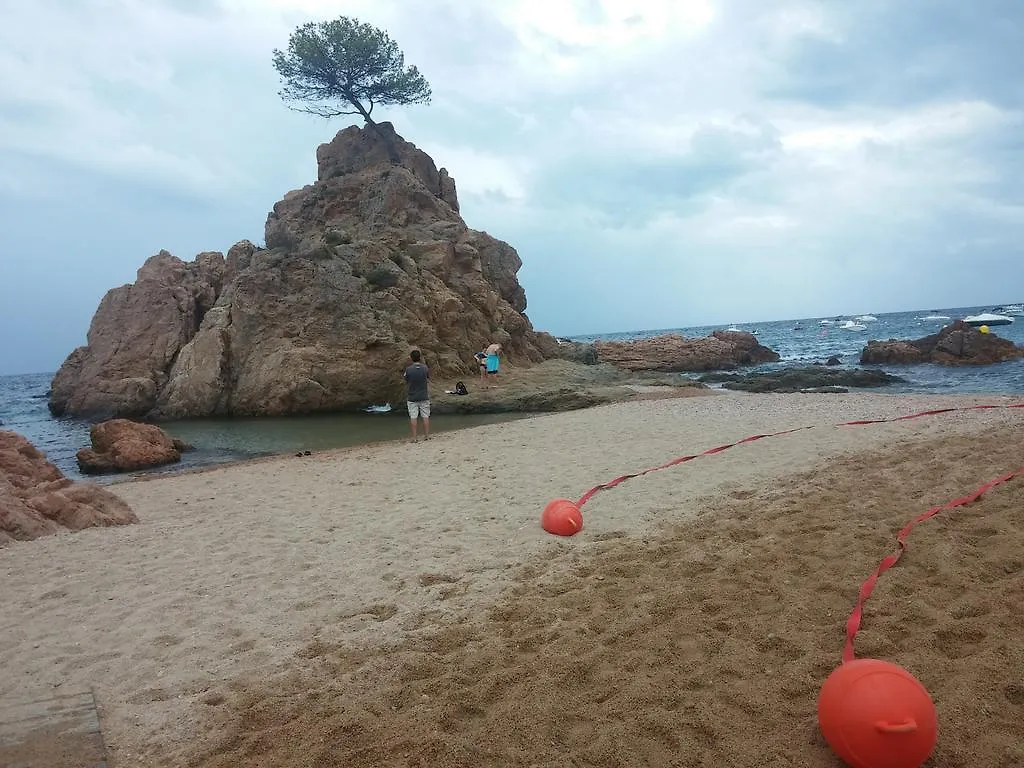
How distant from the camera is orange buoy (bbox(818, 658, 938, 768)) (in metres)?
2.20

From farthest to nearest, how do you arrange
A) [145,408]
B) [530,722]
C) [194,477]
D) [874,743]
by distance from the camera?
1. [145,408]
2. [194,477]
3. [530,722]
4. [874,743]

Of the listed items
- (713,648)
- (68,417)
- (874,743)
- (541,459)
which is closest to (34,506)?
(541,459)

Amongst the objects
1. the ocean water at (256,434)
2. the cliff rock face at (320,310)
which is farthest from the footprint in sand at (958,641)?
the cliff rock face at (320,310)

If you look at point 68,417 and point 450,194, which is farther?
point 450,194

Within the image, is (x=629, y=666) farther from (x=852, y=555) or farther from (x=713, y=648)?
(x=852, y=555)

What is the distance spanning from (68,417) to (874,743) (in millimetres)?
28699

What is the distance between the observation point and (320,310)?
64.6 feet

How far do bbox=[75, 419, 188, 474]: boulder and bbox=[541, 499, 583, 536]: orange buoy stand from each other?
1026 centimetres

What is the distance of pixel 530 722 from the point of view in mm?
2795

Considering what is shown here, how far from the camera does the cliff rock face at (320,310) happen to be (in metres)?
19.0

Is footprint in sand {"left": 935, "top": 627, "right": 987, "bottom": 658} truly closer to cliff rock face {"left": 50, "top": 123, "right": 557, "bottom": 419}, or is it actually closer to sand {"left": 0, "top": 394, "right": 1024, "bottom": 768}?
sand {"left": 0, "top": 394, "right": 1024, "bottom": 768}

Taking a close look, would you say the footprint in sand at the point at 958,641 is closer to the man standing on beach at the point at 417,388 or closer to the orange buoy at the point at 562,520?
the orange buoy at the point at 562,520

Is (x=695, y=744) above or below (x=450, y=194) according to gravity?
below

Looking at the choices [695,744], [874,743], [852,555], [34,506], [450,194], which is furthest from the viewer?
[450,194]
